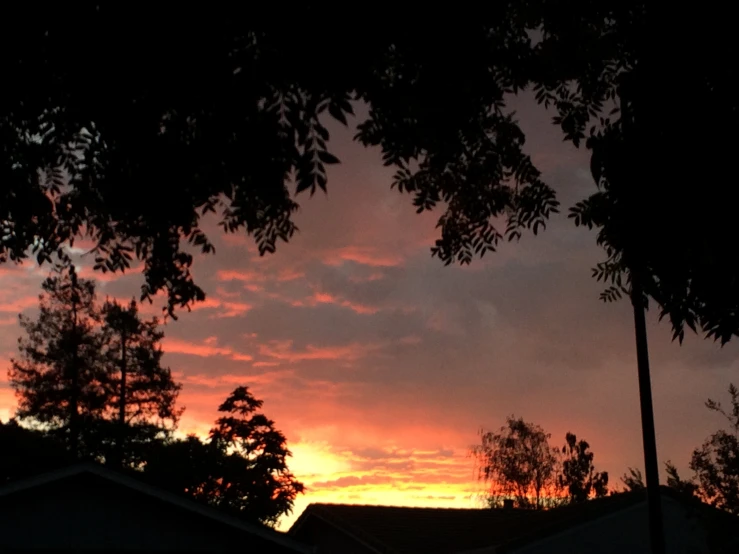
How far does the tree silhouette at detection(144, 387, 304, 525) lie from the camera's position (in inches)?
2053

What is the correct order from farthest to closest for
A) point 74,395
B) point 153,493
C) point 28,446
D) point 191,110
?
point 74,395, point 28,446, point 153,493, point 191,110

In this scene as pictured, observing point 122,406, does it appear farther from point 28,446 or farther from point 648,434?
point 648,434

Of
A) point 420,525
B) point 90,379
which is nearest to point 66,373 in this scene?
point 90,379

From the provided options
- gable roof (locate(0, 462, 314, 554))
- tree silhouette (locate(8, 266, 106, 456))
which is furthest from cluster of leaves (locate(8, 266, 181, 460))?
gable roof (locate(0, 462, 314, 554))

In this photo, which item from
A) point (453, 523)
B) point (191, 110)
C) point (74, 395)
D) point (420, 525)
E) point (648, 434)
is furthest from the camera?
point (74, 395)

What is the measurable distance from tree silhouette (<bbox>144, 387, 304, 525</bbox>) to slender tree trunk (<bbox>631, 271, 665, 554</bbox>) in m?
35.5

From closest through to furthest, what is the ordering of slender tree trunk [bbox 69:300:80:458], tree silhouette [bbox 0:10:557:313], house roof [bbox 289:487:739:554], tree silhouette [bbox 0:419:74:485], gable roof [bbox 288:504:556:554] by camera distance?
tree silhouette [bbox 0:10:557:313], house roof [bbox 289:487:739:554], gable roof [bbox 288:504:556:554], tree silhouette [bbox 0:419:74:485], slender tree trunk [bbox 69:300:80:458]

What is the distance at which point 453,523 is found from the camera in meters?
32.9

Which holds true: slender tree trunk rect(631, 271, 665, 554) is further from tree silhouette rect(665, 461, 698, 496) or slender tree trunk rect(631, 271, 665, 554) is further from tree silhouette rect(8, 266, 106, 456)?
tree silhouette rect(8, 266, 106, 456)

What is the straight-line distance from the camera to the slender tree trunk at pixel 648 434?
17.9 metres

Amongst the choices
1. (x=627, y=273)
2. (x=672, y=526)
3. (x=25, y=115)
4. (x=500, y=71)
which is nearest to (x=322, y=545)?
(x=672, y=526)

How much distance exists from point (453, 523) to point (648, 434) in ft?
51.5

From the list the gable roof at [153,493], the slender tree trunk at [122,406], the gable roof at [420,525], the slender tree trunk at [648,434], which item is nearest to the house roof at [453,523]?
the gable roof at [420,525]

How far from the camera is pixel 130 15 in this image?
30.5 ft
